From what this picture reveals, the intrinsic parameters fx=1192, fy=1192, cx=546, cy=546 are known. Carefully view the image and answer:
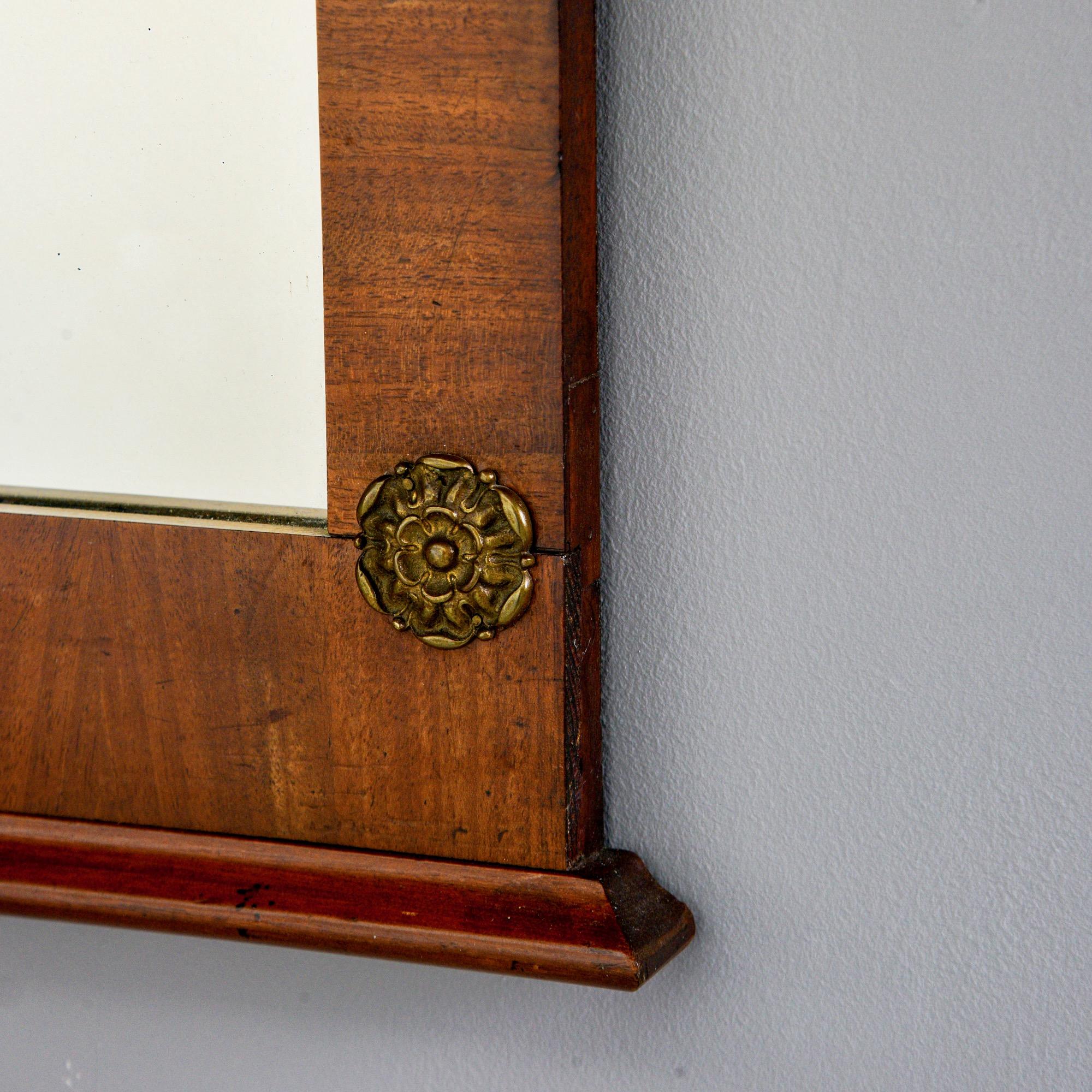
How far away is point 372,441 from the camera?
548 mm

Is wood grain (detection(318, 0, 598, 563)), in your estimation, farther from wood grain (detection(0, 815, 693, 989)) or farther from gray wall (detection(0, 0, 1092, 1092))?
wood grain (detection(0, 815, 693, 989))

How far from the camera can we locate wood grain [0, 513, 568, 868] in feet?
1.80

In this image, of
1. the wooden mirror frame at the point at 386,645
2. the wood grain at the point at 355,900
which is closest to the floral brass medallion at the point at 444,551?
the wooden mirror frame at the point at 386,645

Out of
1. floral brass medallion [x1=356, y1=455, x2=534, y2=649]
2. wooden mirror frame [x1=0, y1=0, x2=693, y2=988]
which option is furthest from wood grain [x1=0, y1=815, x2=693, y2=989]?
floral brass medallion [x1=356, y1=455, x2=534, y2=649]

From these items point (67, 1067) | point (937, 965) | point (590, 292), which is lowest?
point (67, 1067)

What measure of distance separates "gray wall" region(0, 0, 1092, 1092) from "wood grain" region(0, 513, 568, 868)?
60mm

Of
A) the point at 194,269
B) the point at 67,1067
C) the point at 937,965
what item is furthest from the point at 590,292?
the point at 67,1067

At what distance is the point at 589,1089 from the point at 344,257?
1.42 ft

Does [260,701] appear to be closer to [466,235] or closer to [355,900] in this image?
[355,900]

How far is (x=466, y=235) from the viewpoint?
51 cm

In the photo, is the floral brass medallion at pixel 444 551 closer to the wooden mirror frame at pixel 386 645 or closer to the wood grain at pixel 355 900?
the wooden mirror frame at pixel 386 645

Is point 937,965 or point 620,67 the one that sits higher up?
point 620,67

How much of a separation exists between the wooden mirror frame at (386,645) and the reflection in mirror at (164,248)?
33mm

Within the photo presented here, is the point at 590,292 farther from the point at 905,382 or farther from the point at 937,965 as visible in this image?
the point at 937,965
